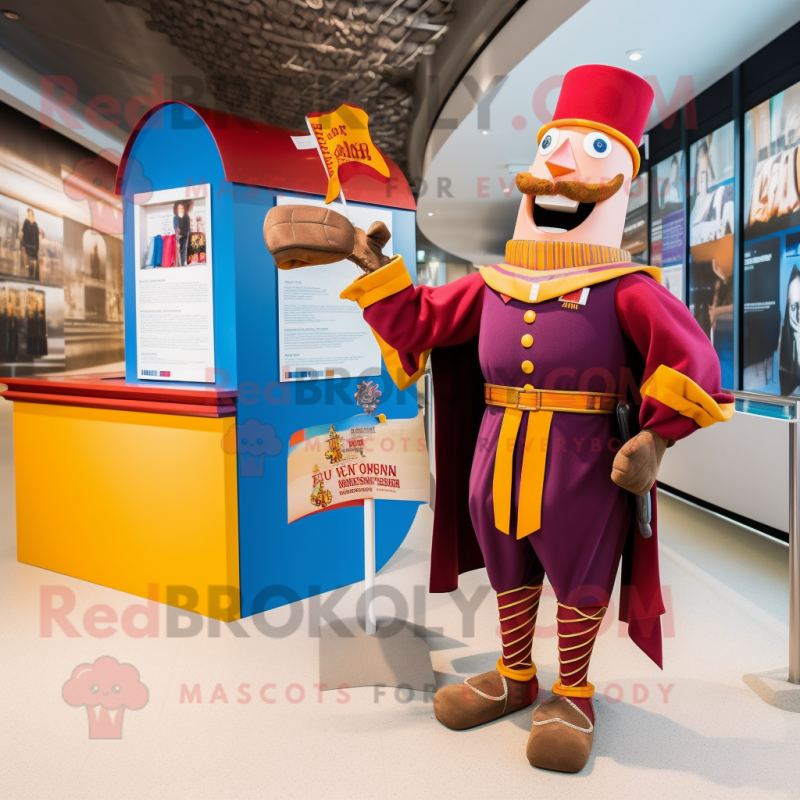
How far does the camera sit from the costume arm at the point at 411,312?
1.76 m

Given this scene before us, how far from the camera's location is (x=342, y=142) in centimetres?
201

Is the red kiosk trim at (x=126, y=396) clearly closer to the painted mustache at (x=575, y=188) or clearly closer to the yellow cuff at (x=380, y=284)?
the yellow cuff at (x=380, y=284)

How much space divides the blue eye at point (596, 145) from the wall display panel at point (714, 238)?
3230mm

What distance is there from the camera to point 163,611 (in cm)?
263

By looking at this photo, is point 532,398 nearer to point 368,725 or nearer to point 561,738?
point 561,738

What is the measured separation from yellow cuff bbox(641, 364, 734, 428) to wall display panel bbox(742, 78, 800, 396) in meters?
2.80

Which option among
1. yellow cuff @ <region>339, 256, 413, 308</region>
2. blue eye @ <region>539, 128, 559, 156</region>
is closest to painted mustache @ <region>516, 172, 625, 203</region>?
blue eye @ <region>539, 128, 559, 156</region>

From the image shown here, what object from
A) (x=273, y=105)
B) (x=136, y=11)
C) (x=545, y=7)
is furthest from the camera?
(x=273, y=105)

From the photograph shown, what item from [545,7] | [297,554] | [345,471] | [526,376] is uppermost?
[545,7]

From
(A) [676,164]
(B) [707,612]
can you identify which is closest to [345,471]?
(B) [707,612]

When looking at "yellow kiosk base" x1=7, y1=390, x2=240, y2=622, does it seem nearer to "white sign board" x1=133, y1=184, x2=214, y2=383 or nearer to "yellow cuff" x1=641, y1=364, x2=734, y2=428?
"white sign board" x1=133, y1=184, x2=214, y2=383

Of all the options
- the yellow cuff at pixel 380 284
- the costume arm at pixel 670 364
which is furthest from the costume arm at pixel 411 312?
the costume arm at pixel 670 364

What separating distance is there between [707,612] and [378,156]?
7.04 feet

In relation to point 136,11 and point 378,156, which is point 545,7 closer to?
point 378,156
